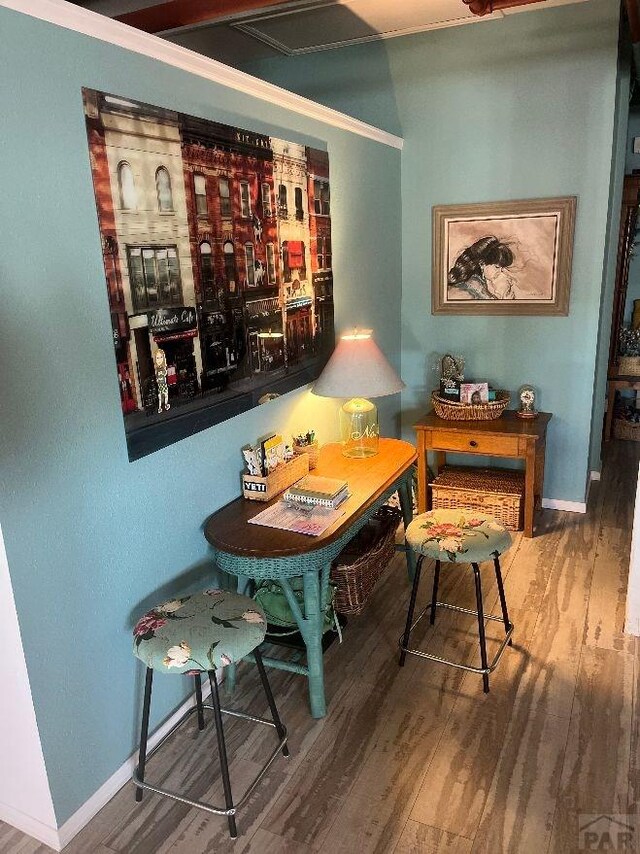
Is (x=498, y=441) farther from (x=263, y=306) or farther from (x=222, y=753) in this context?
(x=222, y=753)

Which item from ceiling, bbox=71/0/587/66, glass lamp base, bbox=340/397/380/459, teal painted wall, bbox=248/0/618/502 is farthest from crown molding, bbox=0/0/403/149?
glass lamp base, bbox=340/397/380/459

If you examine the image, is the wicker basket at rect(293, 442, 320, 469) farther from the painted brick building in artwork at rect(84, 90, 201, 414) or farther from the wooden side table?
the wooden side table

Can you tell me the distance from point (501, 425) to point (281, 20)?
92.6 inches

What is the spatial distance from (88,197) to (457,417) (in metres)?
2.40

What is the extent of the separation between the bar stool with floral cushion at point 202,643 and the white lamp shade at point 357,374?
1.02m

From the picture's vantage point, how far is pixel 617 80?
3287mm

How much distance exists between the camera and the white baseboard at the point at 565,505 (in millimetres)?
3777

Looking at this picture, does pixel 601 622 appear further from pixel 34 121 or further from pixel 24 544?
pixel 34 121

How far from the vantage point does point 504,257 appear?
361 centimetres

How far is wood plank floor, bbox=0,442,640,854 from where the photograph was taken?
5.89 ft

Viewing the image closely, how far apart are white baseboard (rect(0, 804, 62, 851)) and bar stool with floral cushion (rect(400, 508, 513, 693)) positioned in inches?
50.3

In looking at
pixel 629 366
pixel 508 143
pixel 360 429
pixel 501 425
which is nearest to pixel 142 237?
pixel 360 429

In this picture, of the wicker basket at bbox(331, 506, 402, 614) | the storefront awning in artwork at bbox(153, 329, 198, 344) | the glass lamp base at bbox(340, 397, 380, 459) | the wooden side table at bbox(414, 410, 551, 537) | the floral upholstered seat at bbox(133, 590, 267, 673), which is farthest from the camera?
the wooden side table at bbox(414, 410, 551, 537)

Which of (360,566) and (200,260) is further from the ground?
(200,260)
